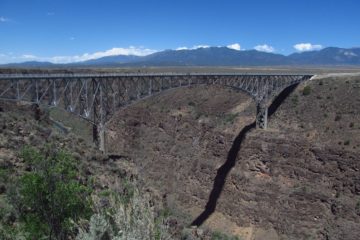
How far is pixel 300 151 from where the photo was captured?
4766cm

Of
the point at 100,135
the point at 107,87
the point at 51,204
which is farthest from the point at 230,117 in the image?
the point at 51,204

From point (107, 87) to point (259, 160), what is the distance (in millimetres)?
19022

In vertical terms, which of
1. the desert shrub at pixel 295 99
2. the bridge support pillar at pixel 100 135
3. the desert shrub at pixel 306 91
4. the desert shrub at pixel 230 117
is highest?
the desert shrub at pixel 306 91

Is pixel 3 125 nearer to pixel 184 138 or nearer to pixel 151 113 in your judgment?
pixel 184 138

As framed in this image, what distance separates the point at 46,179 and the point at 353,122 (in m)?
40.5

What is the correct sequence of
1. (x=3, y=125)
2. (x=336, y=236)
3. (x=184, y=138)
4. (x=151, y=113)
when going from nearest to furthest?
(x=3, y=125) < (x=336, y=236) < (x=184, y=138) < (x=151, y=113)

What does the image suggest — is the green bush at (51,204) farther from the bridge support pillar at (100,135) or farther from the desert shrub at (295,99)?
the desert shrub at (295,99)

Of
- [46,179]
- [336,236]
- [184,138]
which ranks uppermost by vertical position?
[46,179]

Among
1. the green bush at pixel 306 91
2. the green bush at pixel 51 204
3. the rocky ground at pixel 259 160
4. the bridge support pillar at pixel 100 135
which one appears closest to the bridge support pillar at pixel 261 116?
the rocky ground at pixel 259 160

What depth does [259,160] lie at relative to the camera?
50.0m

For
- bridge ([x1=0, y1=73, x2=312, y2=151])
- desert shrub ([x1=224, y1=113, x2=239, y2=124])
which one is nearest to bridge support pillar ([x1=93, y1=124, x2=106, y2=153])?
bridge ([x1=0, y1=73, x2=312, y2=151])

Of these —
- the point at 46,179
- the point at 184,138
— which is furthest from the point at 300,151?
the point at 46,179

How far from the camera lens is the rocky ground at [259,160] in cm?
4331

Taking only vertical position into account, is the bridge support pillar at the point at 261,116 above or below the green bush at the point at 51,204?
below
